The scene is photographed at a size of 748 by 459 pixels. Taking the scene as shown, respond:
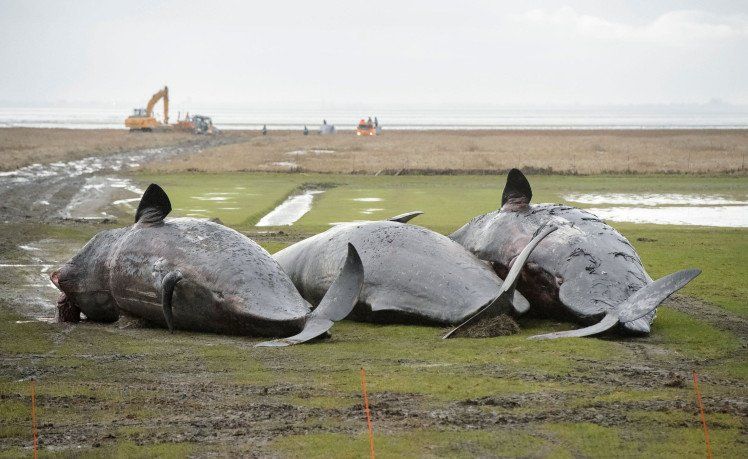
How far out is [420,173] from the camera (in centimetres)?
5072

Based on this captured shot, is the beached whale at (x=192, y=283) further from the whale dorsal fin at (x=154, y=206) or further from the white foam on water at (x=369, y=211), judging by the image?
the white foam on water at (x=369, y=211)

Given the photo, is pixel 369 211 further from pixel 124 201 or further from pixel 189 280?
pixel 189 280

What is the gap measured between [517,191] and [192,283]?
5.57 m

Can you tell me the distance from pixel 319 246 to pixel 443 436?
7151mm

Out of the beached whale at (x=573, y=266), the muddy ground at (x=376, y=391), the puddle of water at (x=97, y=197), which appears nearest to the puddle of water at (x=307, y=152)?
the puddle of water at (x=97, y=197)

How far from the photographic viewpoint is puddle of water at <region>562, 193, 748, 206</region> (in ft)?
122

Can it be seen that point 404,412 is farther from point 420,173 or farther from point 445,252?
point 420,173

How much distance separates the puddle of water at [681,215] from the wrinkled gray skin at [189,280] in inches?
755

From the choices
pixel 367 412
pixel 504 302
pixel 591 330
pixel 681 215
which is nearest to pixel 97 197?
pixel 681 215

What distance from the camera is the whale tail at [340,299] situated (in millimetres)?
13133

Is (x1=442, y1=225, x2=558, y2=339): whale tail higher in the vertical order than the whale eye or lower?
higher

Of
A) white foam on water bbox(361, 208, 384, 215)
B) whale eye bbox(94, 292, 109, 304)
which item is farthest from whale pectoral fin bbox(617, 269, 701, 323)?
white foam on water bbox(361, 208, 384, 215)

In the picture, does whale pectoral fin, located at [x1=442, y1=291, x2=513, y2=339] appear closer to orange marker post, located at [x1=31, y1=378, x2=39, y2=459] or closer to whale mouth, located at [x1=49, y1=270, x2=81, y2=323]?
orange marker post, located at [x1=31, y1=378, x2=39, y2=459]

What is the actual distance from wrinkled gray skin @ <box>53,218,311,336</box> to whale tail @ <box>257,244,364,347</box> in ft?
0.65
